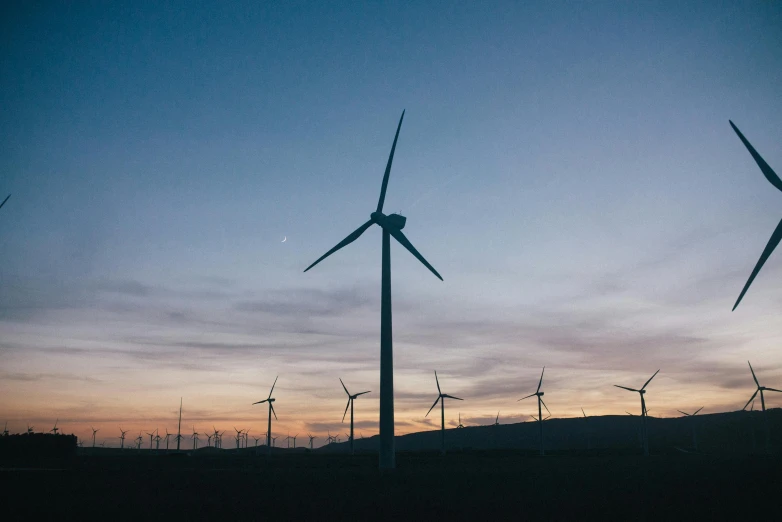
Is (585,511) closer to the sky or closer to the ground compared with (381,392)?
closer to the ground

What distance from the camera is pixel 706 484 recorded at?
161 feet

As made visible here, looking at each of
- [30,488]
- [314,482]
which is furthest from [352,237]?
[30,488]

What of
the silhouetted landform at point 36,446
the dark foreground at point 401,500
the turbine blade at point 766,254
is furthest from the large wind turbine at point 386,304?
the silhouetted landform at point 36,446

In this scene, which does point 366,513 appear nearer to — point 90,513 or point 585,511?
point 585,511

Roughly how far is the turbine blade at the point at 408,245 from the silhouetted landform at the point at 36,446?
122m

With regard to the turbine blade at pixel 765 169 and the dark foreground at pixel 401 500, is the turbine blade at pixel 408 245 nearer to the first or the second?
the dark foreground at pixel 401 500

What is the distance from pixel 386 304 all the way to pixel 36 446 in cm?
13676

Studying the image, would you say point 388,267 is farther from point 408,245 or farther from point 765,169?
point 765,169

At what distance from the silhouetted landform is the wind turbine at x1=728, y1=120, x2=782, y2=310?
153847mm

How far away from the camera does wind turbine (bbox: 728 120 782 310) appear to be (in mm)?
48934

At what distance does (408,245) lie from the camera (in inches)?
2707

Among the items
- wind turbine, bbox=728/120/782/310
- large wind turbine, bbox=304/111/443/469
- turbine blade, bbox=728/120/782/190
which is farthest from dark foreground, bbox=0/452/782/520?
turbine blade, bbox=728/120/782/190

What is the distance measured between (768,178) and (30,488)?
7198cm

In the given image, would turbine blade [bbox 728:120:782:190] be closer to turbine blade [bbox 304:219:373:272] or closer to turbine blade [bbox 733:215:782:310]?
turbine blade [bbox 733:215:782:310]
